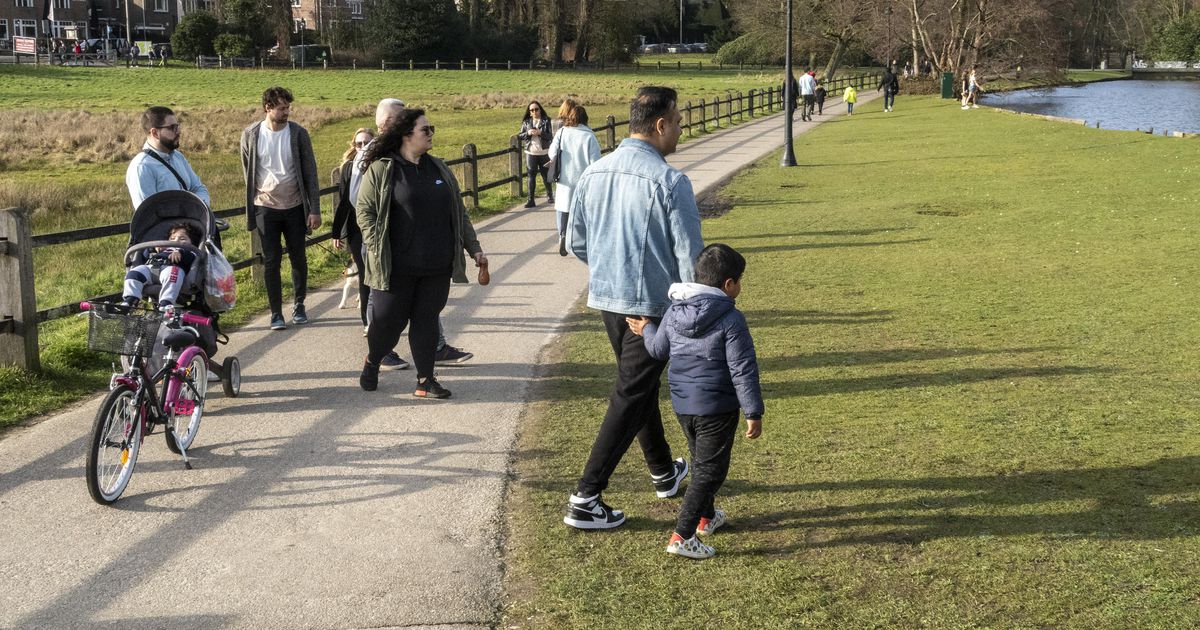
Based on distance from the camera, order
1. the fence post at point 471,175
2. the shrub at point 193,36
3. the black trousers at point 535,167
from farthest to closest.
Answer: the shrub at point 193,36, the black trousers at point 535,167, the fence post at point 471,175

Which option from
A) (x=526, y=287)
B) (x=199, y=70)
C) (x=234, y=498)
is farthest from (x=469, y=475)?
(x=199, y=70)

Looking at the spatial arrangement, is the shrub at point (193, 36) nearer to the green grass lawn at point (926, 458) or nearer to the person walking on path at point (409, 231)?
the green grass lawn at point (926, 458)

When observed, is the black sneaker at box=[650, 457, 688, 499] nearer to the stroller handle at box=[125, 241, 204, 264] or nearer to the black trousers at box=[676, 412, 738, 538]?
the black trousers at box=[676, 412, 738, 538]

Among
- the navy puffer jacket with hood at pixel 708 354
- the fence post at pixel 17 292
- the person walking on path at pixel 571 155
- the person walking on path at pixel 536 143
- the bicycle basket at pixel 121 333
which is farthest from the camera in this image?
the person walking on path at pixel 536 143

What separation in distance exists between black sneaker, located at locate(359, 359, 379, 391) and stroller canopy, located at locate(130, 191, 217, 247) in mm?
1232

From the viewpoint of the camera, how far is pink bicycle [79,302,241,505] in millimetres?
5176

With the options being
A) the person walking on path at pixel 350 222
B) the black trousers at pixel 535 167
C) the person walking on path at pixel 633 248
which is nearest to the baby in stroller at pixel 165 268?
the person walking on path at pixel 350 222

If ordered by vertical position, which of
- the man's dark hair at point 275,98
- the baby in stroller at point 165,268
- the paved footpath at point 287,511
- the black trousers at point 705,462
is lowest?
the paved footpath at point 287,511

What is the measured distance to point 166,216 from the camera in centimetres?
646

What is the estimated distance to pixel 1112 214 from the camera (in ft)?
48.8

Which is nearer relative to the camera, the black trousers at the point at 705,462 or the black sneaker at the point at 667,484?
the black trousers at the point at 705,462

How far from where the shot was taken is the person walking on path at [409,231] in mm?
6535

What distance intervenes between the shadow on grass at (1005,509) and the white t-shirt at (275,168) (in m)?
4.63

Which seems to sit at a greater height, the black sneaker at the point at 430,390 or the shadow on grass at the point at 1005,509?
the black sneaker at the point at 430,390
